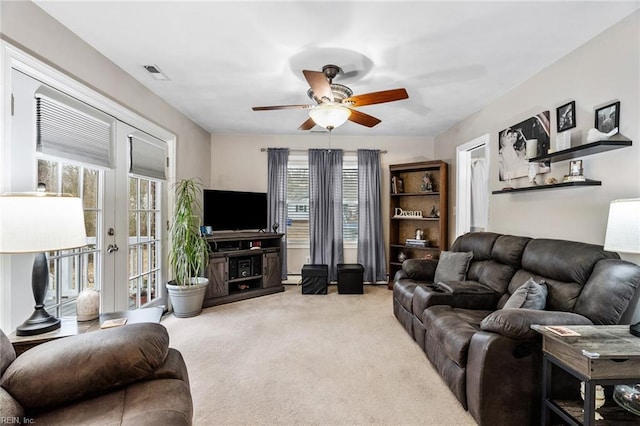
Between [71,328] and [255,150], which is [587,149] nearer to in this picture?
[71,328]

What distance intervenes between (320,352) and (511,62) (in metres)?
3.04

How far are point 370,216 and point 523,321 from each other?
11.6 ft

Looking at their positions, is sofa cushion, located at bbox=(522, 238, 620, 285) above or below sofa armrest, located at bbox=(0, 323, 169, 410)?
above

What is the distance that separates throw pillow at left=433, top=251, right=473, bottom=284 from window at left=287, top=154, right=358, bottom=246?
210cm

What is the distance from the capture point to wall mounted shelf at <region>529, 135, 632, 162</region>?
198 centimetres

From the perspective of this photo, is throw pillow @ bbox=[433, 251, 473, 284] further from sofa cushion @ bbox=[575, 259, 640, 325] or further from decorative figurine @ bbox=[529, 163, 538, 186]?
sofa cushion @ bbox=[575, 259, 640, 325]

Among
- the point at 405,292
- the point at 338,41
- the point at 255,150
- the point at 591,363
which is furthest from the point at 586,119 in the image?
the point at 255,150

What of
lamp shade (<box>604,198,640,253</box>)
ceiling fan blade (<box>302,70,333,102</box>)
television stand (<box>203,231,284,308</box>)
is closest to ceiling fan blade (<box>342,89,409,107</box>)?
ceiling fan blade (<box>302,70,333,102</box>)

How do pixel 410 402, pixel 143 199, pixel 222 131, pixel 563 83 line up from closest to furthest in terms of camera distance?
pixel 410 402, pixel 563 83, pixel 143 199, pixel 222 131

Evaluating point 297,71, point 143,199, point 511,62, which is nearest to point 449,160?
point 511,62

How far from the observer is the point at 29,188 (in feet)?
6.21

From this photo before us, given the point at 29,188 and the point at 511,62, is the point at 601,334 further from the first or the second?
the point at 29,188

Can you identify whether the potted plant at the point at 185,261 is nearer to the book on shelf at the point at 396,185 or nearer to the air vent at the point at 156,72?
the air vent at the point at 156,72

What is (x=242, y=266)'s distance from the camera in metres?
4.50
